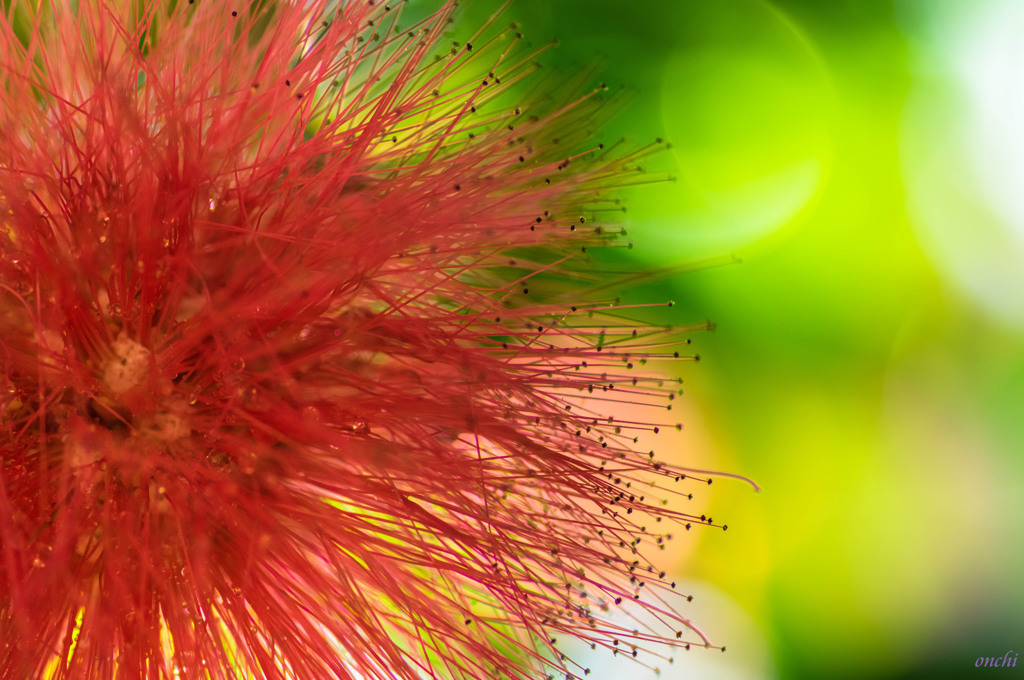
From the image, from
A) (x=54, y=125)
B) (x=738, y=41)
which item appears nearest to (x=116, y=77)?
(x=54, y=125)

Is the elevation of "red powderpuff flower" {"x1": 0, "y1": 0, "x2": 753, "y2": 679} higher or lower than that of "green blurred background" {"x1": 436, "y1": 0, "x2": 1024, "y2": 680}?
lower

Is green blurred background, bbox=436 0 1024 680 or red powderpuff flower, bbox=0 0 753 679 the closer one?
red powderpuff flower, bbox=0 0 753 679

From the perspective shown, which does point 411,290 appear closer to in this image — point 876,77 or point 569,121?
point 569,121

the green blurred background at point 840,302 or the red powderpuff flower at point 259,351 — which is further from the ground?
the green blurred background at point 840,302

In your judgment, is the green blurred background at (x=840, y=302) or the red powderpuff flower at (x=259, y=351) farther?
the green blurred background at (x=840, y=302)
